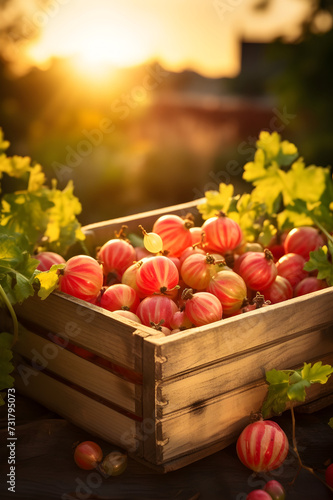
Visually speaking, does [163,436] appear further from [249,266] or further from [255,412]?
[249,266]

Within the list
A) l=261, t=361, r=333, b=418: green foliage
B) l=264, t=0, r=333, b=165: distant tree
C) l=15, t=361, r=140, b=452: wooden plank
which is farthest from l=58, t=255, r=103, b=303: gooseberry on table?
l=264, t=0, r=333, b=165: distant tree

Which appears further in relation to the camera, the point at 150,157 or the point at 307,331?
the point at 150,157

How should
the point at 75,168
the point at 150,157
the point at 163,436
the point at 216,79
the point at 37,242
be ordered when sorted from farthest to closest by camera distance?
the point at 216,79
the point at 150,157
the point at 75,168
the point at 37,242
the point at 163,436

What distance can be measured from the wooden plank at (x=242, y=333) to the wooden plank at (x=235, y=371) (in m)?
0.02

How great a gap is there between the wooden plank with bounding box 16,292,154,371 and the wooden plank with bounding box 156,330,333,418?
10 centimetres

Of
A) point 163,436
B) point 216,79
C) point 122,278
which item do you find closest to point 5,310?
point 122,278

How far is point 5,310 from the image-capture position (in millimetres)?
1815

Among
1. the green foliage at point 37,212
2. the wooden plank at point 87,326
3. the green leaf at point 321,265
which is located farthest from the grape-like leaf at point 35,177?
the green leaf at point 321,265

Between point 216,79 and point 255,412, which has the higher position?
point 216,79

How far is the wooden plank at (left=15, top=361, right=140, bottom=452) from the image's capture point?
4.96 ft

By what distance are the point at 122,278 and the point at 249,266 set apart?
14.2 inches

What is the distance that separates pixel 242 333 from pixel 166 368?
0.22 m

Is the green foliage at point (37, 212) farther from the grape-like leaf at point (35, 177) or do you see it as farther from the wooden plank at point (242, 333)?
the wooden plank at point (242, 333)

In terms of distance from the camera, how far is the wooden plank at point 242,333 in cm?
138
